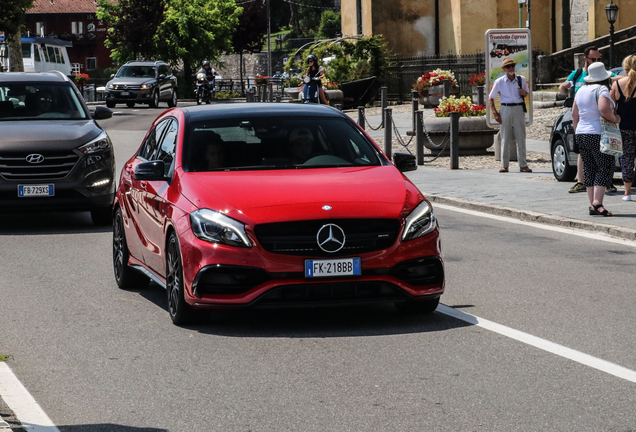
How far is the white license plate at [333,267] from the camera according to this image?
7.20 metres

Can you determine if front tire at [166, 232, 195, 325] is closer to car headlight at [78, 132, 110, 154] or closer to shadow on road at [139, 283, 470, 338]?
shadow on road at [139, 283, 470, 338]

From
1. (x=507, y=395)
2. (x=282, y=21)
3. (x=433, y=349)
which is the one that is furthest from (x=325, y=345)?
(x=282, y=21)

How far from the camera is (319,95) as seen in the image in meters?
25.8

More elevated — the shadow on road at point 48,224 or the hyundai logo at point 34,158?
the hyundai logo at point 34,158

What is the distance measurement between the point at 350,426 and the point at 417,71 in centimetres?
4523

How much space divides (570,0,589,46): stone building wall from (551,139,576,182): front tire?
126 feet

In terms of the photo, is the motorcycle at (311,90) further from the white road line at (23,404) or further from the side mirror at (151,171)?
the white road line at (23,404)

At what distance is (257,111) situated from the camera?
342 inches

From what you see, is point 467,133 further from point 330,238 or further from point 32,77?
point 330,238

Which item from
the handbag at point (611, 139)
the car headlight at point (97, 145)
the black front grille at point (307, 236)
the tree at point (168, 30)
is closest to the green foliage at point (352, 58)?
the tree at point (168, 30)

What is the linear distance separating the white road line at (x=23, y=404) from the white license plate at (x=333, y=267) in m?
1.93

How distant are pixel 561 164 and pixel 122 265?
389 inches

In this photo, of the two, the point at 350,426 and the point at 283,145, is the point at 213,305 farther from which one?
the point at 350,426

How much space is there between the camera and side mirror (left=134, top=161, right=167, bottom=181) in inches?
320
